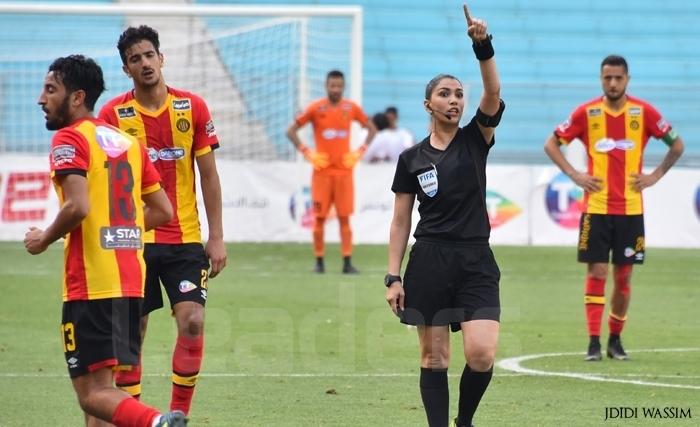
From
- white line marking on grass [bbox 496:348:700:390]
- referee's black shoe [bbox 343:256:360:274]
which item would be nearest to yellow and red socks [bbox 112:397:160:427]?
white line marking on grass [bbox 496:348:700:390]

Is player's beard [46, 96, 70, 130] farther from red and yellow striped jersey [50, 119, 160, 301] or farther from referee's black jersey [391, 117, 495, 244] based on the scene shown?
referee's black jersey [391, 117, 495, 244]

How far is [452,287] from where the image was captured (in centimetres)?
759

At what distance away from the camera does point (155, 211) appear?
6.69 m

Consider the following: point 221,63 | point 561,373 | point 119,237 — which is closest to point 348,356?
point 561,373

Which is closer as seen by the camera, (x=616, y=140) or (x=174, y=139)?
(x=174, y=139)

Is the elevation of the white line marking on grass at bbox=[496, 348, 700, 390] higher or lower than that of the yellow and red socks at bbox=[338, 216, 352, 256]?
lower

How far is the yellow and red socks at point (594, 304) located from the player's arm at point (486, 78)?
12.8ft

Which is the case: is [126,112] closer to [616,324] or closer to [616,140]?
[616,324]

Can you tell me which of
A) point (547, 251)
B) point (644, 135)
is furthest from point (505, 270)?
point (644, 135)

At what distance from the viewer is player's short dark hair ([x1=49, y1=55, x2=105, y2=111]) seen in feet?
20.4

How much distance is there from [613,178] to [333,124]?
789 centimetres

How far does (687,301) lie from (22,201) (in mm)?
11116

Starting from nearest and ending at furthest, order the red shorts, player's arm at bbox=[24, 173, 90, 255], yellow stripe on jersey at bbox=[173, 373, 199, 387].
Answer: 1. player's arm at bbox=[24, 173, 90, 255]
2. yellow stripe on jersey at bbox=[173, 373, 199, 387]
3. the red shorts

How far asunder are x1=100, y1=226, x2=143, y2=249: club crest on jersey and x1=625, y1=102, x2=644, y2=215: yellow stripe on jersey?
6.21 meters
